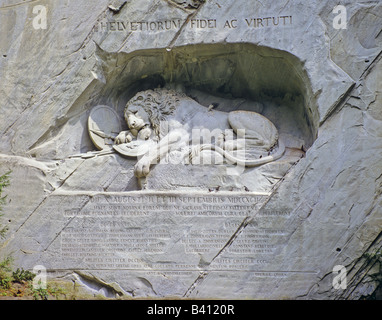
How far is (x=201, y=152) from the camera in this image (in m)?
7.66

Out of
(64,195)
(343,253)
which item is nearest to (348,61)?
(343,253)

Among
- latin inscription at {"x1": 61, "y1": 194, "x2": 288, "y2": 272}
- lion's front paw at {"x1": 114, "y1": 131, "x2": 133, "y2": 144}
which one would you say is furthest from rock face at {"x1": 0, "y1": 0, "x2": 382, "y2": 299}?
lion's front paw at {"x1": 114, "y1": 131, "x2": 133, "y2": 144}

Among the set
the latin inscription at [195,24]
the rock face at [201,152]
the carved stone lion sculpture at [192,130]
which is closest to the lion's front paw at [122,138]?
the carved stone lion sculpture at [192,130]

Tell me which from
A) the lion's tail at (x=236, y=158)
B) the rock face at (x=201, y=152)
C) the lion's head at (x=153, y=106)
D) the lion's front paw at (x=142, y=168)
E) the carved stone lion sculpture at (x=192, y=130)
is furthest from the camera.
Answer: the lion's head at (x=153, y=106)

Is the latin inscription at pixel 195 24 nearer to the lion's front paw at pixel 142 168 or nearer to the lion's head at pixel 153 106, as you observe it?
the lion's head at pixel 153 106

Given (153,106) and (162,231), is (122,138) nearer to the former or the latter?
(153,106)

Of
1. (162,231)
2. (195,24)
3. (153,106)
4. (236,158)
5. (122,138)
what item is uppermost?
(195,24)

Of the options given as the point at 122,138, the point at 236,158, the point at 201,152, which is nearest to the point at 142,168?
the point at 122,138

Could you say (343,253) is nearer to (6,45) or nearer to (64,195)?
(64,195)

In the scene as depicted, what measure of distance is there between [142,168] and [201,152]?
0.71 metres

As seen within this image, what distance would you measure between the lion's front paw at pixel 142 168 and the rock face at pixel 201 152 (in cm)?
8

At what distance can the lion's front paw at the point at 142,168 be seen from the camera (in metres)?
7.48

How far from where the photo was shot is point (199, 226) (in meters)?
7.28

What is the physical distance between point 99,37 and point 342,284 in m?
3.91
